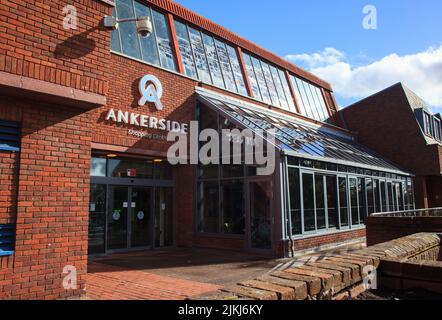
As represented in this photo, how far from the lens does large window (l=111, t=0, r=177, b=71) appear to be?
12.1 metres

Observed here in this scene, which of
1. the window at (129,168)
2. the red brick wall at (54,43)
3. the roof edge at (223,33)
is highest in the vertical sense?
the roof edge at (223,33)

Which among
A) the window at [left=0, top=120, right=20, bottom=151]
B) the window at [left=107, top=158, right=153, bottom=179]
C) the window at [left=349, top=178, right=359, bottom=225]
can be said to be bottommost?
the window at [left=349, top=178, right=359, bottom=225]

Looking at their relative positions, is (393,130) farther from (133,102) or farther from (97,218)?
(97,218)

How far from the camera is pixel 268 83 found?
19.5 m

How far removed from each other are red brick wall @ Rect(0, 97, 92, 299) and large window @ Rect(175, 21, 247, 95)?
893 centimetres

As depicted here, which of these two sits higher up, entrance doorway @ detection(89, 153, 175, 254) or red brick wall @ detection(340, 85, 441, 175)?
red brick wall @ detection(340, 85, 441, 175)

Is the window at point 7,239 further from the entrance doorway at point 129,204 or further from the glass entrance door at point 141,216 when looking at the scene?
the glass entrance door at point 141,216

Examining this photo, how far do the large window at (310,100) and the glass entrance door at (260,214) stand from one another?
11.1 meters

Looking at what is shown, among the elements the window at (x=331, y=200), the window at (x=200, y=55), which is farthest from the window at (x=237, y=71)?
the window at (x=331, y=200)

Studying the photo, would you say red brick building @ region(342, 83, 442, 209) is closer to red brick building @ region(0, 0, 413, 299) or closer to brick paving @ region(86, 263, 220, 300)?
red brick building @ region(0, 0, 413, 299)

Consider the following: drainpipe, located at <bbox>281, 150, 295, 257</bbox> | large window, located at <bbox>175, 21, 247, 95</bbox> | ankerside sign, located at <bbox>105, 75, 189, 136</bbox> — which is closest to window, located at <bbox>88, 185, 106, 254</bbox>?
ankerside sign, located at <bbox>105, 75, 189, 136</bbox>

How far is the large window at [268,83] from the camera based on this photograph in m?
18.3

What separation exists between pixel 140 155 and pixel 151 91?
6.60ft

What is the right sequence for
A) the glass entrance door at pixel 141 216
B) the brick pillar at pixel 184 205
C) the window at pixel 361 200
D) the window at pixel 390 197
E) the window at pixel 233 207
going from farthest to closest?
the window at pixel 390 197 < the window at pixel 361 200 < the brick pillar at pixel 184 205 < the glass entrance door at pixel 141 216 < the window at pixel 233 207
